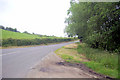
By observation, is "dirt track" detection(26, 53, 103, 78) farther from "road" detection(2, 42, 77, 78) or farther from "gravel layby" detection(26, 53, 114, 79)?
"road" detection(2, 42, 77, 78)

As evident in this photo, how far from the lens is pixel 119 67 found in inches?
200

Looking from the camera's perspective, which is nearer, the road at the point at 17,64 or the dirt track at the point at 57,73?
the dirt track at the point at 57,73

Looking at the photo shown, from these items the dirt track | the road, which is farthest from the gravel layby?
the road

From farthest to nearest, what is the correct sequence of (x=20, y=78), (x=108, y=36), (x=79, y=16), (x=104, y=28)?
(x=79, y=16) < (x=104, y=28) < (x=108, y=36) < (x=20, y=78)

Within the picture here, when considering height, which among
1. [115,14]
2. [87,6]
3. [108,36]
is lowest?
[108,36]

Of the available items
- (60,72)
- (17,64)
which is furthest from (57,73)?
(17,64)

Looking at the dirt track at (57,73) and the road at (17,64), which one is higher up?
the road at (17,64)

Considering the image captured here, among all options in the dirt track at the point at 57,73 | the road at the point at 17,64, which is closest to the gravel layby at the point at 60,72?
the dirt track at the point at 57,73

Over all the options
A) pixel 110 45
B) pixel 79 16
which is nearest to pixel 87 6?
pixel 79 16

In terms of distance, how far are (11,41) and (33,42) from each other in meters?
7.14

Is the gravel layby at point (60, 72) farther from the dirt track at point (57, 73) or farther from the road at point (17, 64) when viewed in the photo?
the road at point (17, 64)

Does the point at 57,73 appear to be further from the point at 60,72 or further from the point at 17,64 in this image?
the point at 17,64

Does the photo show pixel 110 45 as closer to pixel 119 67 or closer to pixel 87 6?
pixel 119 67

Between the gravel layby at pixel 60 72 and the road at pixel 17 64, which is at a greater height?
the road at pixel 17 64
